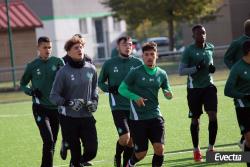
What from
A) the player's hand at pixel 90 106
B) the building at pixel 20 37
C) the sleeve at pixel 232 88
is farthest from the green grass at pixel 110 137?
the building at pixel 20 37

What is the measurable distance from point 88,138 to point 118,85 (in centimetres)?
179

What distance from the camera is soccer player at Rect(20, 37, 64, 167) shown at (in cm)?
1211

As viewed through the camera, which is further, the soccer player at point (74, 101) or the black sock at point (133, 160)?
the black sock at point (133, 160)

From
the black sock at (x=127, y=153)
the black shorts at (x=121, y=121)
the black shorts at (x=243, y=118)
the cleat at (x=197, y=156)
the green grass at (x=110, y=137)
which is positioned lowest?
the green grass at (x=110, y=137)

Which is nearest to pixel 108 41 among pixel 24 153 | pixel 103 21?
pixel 103 21

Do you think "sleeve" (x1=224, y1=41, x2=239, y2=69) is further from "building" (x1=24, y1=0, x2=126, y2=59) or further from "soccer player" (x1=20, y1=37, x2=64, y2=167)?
"building" (x1=24, y1=0, x2=126, y2=59)

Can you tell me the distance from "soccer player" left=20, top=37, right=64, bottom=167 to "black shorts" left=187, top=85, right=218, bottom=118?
238 centimetres

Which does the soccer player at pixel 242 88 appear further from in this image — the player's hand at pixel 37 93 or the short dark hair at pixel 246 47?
the player's hand at pixel 37 93

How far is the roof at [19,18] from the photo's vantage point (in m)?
41.7

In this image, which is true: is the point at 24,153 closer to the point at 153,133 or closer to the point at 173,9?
the point at 153,133

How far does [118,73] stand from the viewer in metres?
12.2

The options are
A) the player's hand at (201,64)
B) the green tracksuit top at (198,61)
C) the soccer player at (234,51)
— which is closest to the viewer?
the soccer player at (234,51)

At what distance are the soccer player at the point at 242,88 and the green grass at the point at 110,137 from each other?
1.38m

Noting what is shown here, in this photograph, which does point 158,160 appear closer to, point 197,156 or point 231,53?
point 197,156
